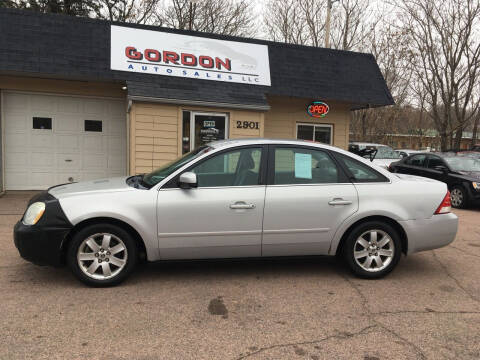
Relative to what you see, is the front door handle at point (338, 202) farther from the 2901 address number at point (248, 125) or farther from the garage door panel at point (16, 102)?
the garage door panel at point (16, 102)

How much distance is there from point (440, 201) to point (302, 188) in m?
1.69

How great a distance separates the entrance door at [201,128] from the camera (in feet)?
32.1

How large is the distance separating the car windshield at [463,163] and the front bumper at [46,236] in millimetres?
10293

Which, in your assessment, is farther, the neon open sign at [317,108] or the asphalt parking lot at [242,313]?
Answer: the neon open sign at [317,108]

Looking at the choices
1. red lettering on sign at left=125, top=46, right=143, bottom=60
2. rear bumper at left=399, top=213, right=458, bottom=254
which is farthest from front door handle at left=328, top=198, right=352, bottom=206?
red lettering on sign at left=125, top=46, right=143, bottom=60

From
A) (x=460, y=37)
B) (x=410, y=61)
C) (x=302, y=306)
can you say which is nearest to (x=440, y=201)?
(x=302, y=306)

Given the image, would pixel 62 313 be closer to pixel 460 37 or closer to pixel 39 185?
pixel 39 185

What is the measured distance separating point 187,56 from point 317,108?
162 inches

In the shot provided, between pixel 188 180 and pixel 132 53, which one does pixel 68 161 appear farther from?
pixel 188 180

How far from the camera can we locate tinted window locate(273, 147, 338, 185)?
14.8 ft

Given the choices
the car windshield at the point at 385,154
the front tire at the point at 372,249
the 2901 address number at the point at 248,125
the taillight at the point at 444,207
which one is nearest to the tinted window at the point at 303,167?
the front tire at the point at 372,249

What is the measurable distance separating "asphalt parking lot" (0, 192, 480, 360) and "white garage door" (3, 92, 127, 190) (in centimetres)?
570

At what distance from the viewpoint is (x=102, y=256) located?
4094mm

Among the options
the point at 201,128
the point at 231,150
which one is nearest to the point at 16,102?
the point at 201,128
